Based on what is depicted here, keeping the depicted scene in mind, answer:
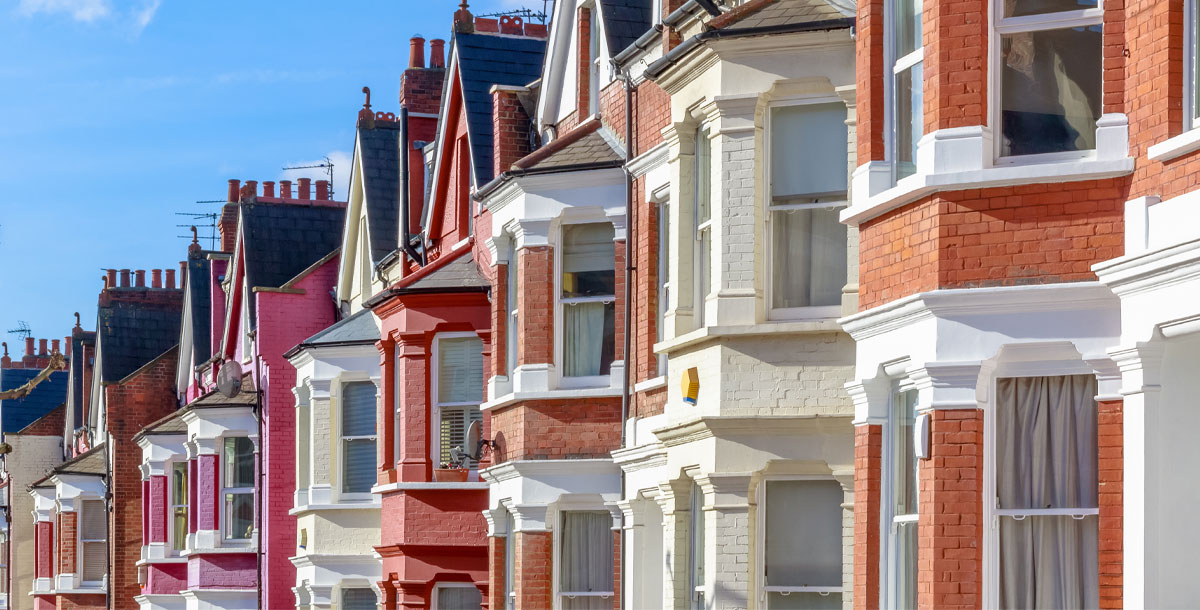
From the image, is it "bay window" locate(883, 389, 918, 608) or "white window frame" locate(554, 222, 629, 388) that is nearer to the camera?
"bay window" locate(883, 389, 918, 608)

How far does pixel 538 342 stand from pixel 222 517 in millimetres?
15129

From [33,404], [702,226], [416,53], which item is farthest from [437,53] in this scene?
[33,404]

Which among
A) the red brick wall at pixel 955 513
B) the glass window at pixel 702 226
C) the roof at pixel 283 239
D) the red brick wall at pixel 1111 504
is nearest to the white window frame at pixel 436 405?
the glass window at pixel 702 226

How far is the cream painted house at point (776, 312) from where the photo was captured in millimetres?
15133

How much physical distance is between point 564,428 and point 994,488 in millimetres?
8954

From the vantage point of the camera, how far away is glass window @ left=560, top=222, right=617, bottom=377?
20.2 metres

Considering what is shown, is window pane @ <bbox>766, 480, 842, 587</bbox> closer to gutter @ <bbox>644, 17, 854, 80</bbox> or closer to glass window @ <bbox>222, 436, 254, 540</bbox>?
gutter @ <bbox>644, 17, 854, 80</bbox>

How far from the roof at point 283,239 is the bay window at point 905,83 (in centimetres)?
2265

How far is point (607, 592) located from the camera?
65.6 ft

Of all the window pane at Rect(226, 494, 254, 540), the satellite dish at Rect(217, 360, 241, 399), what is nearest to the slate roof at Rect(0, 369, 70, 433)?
the window pane at Rect(226, 494, 254, 540)

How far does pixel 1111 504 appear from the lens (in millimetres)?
11062

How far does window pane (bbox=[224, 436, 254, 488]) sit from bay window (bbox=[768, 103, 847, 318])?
1988 cm

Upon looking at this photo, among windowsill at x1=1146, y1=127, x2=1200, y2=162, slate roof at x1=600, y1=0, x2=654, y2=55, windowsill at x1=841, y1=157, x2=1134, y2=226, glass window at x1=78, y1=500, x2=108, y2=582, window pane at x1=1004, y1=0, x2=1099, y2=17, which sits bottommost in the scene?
glass window at x1=78, y1=500, x2=108, y2=582

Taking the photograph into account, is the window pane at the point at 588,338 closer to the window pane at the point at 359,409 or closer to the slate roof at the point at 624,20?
the slate roof at the point at 624,20
